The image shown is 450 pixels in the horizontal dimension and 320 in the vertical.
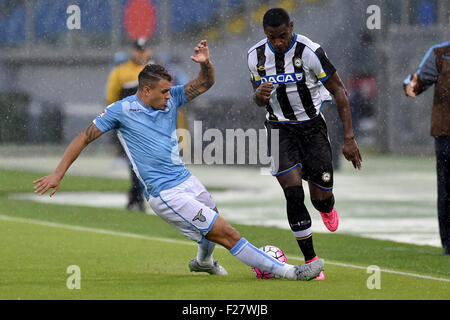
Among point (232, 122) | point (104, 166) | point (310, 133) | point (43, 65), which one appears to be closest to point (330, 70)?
point (310, 133)

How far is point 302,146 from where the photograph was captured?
7.96m

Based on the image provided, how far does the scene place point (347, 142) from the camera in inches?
300

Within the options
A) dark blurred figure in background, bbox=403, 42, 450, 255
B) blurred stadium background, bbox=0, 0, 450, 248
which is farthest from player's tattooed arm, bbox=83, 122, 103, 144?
blurred stadium background, bbox=0, 0, 450, 248

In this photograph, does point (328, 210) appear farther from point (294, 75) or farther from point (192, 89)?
point (192, 89)

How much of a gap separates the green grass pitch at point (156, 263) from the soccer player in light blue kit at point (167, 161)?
0.84 feet

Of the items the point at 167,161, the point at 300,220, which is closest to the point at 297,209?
the point at 300,220

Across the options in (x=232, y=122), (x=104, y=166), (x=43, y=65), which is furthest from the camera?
(x=43, y=65)

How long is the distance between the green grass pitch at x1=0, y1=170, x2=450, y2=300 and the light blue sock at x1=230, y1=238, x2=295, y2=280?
12 centimetres

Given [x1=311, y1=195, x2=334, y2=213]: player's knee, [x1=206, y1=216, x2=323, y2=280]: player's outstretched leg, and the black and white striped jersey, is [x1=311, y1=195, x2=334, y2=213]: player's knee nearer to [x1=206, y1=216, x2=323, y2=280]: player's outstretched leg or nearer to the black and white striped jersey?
the black and white striped jersey

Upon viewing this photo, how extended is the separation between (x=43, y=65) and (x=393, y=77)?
10610 mm

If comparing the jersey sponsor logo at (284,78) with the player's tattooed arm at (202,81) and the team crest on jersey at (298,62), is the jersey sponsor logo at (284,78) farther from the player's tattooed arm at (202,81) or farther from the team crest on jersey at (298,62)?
the player's tattooed arm at (202,81)

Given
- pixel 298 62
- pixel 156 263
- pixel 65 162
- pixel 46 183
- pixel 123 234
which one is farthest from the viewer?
pixel 123 234

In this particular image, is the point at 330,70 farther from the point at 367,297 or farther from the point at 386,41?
the point at 386,41

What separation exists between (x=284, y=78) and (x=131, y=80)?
5.89 m
